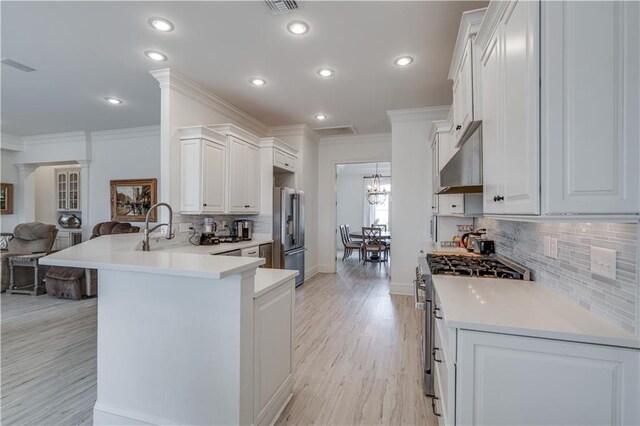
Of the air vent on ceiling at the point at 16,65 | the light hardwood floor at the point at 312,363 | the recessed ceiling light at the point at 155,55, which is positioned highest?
the recessed ceiling light at the point at 155,55

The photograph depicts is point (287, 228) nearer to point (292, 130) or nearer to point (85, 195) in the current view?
point (292, 130)

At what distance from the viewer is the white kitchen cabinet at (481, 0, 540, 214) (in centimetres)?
108

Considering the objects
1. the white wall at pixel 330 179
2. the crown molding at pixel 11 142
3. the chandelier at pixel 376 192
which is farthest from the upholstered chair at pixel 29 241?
the chandelier at pixel 376 192

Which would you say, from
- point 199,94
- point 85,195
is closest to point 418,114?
point 199,94

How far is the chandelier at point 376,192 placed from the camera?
30.1 ft

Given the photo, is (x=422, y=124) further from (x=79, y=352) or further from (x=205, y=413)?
(x=79, y=352)

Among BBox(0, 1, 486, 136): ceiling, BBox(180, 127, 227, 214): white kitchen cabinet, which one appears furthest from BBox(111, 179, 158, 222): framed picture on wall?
BBox(180, 127, 227, 214): white kitchen cabinet

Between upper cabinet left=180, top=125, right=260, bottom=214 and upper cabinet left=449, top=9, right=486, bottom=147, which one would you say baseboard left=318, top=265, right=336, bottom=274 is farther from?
upper cabinet left=449, top=9, right=486, bottom=147

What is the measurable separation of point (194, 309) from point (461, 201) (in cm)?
281

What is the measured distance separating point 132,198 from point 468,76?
19.4 ft

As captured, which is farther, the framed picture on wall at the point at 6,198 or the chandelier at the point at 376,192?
the chandelier at the point at 376,192

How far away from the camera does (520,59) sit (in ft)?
3.92

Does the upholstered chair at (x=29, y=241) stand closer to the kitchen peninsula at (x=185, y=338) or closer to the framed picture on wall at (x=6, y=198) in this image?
the framed picture on wall at (x=6, y=198)

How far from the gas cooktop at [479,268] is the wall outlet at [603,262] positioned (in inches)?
25.9
